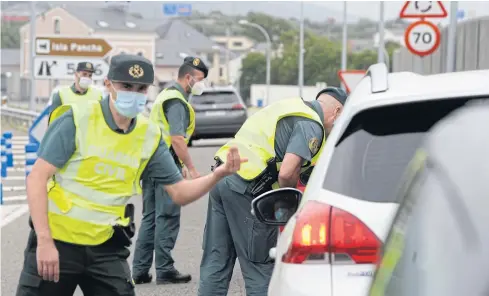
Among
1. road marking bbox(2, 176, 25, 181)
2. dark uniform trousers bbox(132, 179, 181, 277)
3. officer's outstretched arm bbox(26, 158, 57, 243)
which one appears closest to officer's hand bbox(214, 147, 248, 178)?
officer's outstretched arm bbox(26, 158, 57, 243)

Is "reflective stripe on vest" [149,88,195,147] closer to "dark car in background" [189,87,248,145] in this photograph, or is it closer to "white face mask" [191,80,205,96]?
"white face mask" [191,80,205,96]

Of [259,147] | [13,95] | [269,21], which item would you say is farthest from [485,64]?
[269,21]

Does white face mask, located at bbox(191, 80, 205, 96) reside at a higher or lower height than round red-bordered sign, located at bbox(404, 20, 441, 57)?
lower

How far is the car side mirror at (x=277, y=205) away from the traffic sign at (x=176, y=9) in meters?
77.8

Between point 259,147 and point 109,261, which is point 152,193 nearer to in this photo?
Answer: point 259,147

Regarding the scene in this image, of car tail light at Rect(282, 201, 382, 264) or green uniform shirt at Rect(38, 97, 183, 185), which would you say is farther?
green uniform shirt at Rect(38, 97, 183, 185)

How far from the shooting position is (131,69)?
575 cm

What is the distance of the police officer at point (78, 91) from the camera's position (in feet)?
45.2

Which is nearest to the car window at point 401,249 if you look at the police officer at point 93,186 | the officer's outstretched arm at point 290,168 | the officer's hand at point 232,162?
the officer's hand at point 232,162

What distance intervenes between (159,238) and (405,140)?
6139 millimetres

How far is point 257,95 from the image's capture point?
10556cm

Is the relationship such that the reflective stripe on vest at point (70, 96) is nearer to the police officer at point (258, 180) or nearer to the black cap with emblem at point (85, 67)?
the black cap with emblem at point (85, 67)

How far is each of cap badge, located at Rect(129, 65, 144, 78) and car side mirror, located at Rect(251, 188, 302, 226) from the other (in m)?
1.09

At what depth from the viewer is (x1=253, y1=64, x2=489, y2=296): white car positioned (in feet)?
12.2
